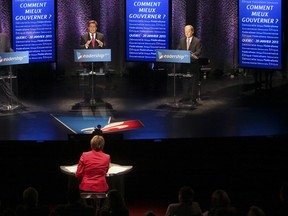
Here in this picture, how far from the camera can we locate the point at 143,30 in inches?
621

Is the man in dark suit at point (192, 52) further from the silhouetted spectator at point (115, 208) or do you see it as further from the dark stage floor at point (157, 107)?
the silhouetted spectator at point (115, 208)

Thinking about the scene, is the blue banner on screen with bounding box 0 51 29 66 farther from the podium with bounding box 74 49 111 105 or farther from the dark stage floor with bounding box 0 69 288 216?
the dark stage floor with bounding box 0 69 288 216

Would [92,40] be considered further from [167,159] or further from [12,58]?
[167,159]

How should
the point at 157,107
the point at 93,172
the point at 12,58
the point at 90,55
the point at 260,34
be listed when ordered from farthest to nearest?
1. the point at 260,34
2. the point at 157,107
3. the point at 90,55
4. the point at 12,58
5. the point at 93,172

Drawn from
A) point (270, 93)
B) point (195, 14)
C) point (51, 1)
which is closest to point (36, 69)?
point (51, 1)

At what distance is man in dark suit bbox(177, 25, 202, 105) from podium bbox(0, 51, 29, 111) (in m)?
2.89

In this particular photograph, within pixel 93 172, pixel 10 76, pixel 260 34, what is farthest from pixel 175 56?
pixel 93 172

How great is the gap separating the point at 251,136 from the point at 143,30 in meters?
5.70

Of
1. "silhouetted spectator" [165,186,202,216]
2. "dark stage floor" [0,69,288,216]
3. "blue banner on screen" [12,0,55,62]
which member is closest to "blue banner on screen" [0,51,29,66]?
"dark stage floor" [0,69,288,216]

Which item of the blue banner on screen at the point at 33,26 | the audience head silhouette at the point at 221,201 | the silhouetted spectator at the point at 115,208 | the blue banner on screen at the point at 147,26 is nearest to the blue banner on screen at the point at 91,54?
the blue banner on screen at the point at 33,26

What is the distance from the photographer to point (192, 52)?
521 inches

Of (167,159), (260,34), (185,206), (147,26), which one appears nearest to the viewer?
(185,206)

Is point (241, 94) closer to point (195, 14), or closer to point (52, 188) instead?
point (195, 14)

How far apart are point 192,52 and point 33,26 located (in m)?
3.86
